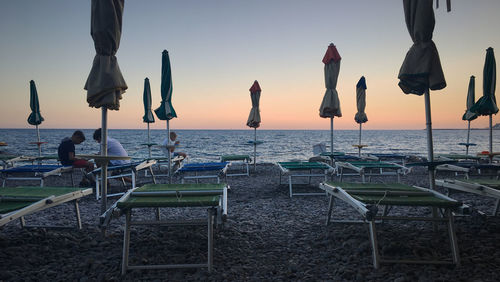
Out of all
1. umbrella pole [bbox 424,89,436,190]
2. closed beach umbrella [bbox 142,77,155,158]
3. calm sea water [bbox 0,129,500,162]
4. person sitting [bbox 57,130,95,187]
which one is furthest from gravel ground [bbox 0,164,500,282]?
closed beach umbrella [bbox 142,77,155,158]

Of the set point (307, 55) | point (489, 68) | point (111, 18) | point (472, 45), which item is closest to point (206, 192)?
point (111, 18)

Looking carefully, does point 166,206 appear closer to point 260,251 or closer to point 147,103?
point 260,251

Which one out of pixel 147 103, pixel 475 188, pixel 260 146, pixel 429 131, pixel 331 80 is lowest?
pixel 260 146

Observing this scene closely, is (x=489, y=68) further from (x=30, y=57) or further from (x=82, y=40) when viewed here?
(x=30, y=57)

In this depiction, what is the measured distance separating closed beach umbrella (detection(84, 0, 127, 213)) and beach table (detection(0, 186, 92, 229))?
407 millimetres

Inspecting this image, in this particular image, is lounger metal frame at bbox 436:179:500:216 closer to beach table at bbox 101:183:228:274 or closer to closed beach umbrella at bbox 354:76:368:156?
beach table at bbox 101:183:228:274

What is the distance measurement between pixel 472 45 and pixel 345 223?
10.4 meters

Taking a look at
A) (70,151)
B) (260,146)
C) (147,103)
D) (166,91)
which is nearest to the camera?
(166,91)

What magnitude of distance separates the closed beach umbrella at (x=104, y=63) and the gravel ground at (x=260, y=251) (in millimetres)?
670

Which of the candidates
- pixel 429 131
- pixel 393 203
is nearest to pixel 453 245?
pixel 393 203

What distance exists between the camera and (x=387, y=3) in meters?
9.32

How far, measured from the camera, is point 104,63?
290 cm

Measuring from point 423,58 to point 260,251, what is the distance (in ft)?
9.10

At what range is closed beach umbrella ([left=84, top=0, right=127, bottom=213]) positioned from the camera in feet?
9.39
